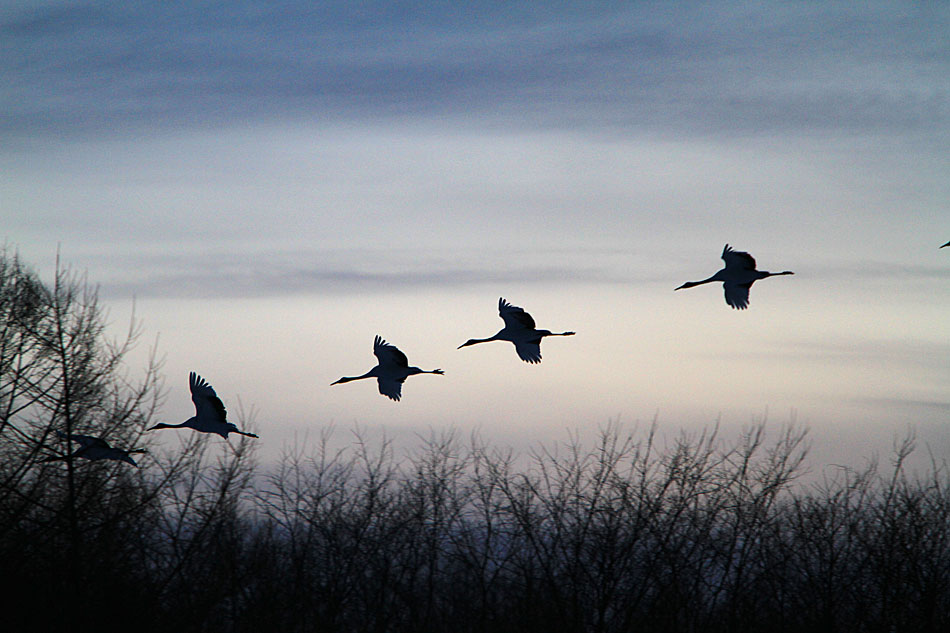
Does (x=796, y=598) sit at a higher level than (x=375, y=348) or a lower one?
lower

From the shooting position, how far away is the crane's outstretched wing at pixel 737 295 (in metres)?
14.5

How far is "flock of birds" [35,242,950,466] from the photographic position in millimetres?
14438

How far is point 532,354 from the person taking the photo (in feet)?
50.2

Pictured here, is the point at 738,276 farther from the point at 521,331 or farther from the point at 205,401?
the point at 205,401

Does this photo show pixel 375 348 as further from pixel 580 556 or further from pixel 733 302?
pixel 580 556

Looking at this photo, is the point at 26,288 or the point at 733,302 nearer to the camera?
the point at 733,302

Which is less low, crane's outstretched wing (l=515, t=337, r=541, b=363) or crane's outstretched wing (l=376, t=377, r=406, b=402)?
crane's outstretched wing (l=515, t=337, r=541, b=363)

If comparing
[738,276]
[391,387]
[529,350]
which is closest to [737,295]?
[738,276]

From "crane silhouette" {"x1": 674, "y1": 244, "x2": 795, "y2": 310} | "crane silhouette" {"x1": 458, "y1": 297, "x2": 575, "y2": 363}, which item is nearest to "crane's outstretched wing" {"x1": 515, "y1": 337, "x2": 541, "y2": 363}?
"crane silhouette" {"x1": 458, "y1": 297, "x2": 575, "y2": 363}

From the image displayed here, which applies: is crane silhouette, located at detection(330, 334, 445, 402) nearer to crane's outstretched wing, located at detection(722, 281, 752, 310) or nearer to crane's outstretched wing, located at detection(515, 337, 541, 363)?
crane's outstretched wing, located at detection(515, 337, 541, 363)

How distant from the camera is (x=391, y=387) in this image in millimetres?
16125

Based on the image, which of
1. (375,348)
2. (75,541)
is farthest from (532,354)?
(75,541)

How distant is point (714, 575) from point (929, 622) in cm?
550

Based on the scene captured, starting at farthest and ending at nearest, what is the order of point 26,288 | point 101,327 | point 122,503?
1. point 26,288
2. point 101,327
3. point 122,503
